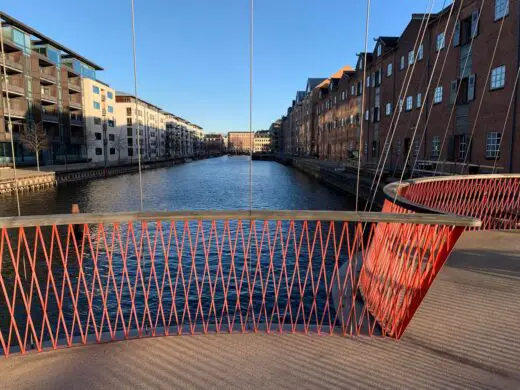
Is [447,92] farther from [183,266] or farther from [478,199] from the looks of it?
[183,266]

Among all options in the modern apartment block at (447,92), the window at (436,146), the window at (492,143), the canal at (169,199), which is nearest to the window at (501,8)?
the modern apartment block at (447,92)

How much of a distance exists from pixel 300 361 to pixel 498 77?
25.1m

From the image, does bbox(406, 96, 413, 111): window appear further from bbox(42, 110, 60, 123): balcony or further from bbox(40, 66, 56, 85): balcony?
bbox(40, 66, 56, 85): balcony

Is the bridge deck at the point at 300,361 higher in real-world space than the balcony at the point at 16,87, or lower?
lower

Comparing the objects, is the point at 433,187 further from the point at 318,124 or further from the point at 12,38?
the point at 318,124

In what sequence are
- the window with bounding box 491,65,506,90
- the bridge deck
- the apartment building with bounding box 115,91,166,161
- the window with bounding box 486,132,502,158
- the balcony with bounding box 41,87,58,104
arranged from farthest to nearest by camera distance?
the apartment building with bounding box 115,91,166,161 < the balcony with bounding box 41,87,58,104 < the window with bounding box 486,132,502,158 < the window with bounding box 491,65,506,90 < the bridge deck

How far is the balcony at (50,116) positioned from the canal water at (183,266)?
757 inches

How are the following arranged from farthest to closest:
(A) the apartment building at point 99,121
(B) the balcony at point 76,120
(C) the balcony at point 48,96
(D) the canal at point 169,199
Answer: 1. (A) the apartment building at point 99,121
2. (B) the balcony at point 76,120
3. (C) the balcony at point 48,96
4. (D) the canal at point 169,199

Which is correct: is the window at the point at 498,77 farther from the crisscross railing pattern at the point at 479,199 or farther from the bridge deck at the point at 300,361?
the bridge deck at the point at 300,361

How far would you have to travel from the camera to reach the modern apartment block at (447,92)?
69.6 ft

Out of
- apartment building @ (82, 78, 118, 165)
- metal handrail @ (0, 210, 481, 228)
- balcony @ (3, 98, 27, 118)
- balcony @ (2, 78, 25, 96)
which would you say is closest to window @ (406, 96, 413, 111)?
metal handrail @ (0, 210, 481, 228)

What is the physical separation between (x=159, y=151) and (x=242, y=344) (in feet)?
428

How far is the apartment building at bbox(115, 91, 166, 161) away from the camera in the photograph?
98750 mm

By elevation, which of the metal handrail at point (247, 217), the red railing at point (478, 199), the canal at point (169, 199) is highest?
the metal handrail at point (247, 217)
